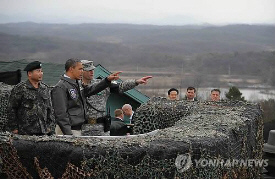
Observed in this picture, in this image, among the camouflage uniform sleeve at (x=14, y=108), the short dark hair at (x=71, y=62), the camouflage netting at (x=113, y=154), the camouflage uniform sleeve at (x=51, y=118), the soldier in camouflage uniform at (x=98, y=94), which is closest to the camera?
the camouflage netting at (x=113, y=154)

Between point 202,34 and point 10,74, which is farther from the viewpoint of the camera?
point 202,34

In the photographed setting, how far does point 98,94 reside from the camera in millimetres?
8602

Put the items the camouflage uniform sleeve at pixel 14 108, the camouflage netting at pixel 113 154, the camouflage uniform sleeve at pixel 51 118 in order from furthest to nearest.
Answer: the camouflage uniform sleeve at pixel 51 118 < the camouflage uniform sleeve at pixel 14 108 < the camouflage netting at pixel 113 154

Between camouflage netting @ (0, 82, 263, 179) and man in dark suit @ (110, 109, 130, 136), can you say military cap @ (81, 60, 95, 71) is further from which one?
camouflage netting @ (0, 82, 263, 179)

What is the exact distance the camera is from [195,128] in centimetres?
733

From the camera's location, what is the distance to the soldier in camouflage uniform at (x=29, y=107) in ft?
24.8

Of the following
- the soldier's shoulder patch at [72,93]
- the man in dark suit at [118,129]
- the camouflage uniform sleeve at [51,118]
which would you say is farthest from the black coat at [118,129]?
the camouflage uniform sleeve at [51,118]

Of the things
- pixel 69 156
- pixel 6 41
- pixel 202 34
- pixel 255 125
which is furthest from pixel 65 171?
pixel 202 34

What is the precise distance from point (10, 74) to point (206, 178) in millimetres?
9327

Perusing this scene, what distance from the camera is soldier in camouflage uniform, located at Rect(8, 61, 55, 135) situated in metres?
7.57

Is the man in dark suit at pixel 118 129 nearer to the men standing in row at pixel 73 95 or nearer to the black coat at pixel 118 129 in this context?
the black coat at pixel 118 129

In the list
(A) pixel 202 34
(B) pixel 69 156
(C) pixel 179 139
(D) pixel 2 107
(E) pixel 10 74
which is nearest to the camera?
(B) pixel 69 156

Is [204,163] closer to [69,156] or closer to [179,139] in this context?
[179,139]

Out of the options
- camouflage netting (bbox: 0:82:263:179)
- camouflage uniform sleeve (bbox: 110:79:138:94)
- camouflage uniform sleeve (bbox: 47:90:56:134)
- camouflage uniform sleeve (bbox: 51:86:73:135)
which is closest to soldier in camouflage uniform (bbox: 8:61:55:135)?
camouflage uniform sleeve (bbox: 47:90:56:134)
